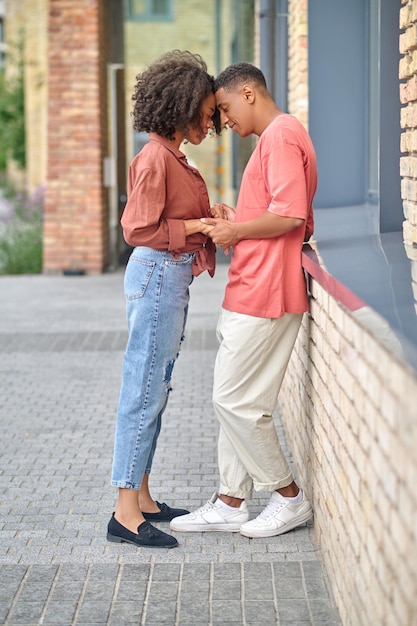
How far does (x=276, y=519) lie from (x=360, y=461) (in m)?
1.41

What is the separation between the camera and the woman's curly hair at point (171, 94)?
13.5ft

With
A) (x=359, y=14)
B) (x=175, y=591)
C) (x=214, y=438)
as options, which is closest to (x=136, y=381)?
(x=175, y=591)

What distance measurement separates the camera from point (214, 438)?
616cm

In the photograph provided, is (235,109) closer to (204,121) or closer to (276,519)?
(204,121)

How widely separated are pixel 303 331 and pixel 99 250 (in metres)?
9.02

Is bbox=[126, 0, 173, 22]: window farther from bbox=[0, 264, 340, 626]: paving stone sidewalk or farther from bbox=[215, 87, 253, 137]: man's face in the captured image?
bbox=[215, 87, 253, 137]: man's face

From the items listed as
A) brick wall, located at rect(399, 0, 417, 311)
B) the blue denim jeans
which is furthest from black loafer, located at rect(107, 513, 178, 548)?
brick wall, located at rect(399, 0, 417, 311)

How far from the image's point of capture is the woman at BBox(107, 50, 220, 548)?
4.13 m

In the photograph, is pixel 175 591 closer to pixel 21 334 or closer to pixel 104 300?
pixel 21 334

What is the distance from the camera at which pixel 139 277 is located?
14.1 ft

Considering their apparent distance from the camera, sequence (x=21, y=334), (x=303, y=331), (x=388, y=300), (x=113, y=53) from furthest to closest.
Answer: (x=113, y=53), (x=21, y=334), (x=303, y=331), (x=388, y=300)

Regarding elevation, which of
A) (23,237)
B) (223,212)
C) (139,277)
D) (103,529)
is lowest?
(103,529)

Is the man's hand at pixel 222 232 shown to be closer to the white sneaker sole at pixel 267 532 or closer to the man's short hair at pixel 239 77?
the man's short hair at pixel 239 77

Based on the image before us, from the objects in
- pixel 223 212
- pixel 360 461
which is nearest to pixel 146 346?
pixel 223 212
